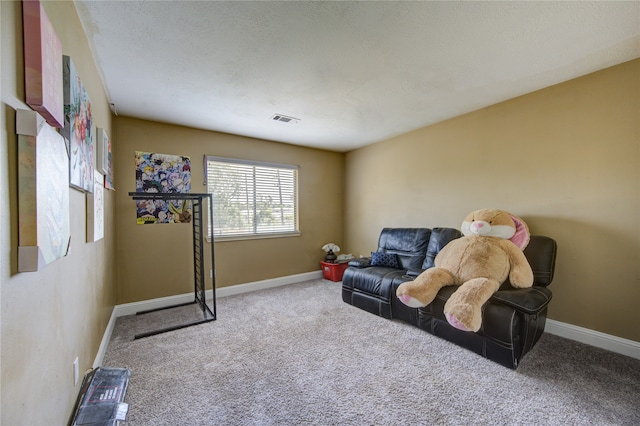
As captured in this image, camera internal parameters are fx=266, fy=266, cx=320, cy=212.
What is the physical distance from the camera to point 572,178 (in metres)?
2.54

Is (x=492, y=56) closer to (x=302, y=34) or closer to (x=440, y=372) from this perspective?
(x=302, y=34)

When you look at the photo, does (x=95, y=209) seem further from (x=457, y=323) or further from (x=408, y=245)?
(x=408, y=245)

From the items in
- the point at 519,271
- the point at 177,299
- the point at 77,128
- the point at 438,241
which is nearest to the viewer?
the point at 77,128

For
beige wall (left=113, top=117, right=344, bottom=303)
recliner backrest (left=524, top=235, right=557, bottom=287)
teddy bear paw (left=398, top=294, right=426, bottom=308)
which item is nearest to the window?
beige wall (left=113, top=117, right=344, bottom=303)

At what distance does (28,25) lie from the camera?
0.95m

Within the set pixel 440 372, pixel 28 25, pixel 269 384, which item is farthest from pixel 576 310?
Result: pixel 28 25

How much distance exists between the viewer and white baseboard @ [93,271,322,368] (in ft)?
8.20

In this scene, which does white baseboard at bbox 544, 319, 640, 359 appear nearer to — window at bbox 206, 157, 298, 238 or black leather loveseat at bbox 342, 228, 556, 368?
black leather loveseat at bbox 342, 228, 556, 368

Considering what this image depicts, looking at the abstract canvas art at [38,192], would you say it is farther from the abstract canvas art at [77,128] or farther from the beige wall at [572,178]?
the beige wall at [572,178]

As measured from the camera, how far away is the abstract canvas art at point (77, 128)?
4.43ft

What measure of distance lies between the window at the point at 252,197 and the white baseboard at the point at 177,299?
0.78 m

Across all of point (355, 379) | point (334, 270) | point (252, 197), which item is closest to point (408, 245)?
point (334, 270)

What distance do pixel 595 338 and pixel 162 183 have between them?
194 inches

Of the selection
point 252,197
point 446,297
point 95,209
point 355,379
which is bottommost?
point 355,379
